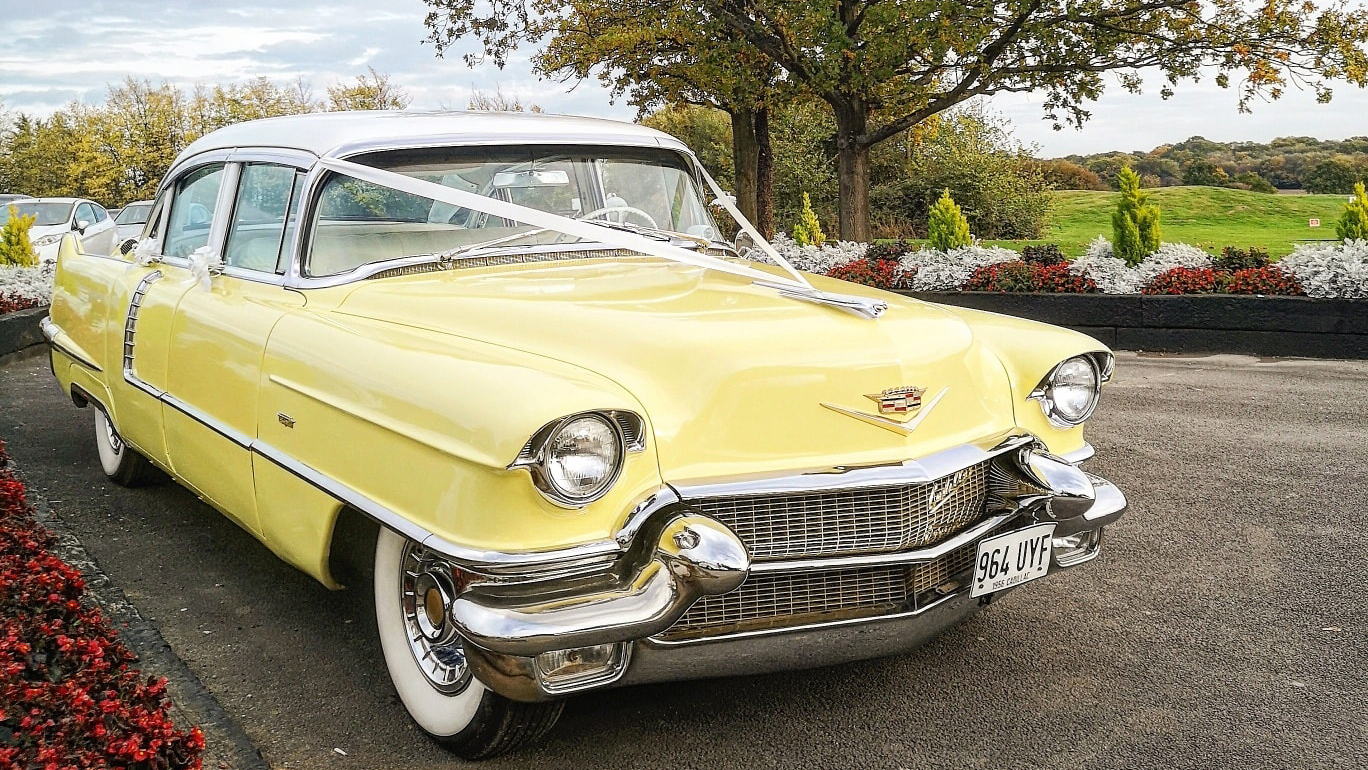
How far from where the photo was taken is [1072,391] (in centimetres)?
339

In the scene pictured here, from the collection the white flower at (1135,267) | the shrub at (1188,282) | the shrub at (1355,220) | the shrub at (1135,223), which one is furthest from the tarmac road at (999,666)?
the shrub at (1135,223)

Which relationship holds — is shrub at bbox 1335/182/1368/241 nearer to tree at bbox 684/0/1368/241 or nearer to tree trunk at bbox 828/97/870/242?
tree at bbox 684/0/1368/241

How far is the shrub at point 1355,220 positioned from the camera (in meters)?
9.35

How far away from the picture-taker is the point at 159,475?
17.8 ft

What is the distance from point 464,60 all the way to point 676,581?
17725mm

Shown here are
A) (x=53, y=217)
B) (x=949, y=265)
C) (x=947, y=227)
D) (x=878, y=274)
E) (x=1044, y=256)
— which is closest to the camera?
(x=1044, y=256)

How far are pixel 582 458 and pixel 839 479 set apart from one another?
2.09ft

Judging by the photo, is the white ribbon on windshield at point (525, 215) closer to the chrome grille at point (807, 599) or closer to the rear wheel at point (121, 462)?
the chrome grille at point (807, 599)

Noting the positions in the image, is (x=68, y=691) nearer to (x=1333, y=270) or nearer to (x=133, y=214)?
(x=1333, y=270)

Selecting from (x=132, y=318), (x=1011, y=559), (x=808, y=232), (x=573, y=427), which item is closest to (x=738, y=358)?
(x=573, y=427)

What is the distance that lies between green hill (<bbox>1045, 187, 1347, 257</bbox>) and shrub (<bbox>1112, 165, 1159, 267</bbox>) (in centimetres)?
710

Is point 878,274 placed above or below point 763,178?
below

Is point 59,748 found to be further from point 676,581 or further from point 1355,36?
point 1355,36

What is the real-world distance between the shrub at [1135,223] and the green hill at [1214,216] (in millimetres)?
7103
